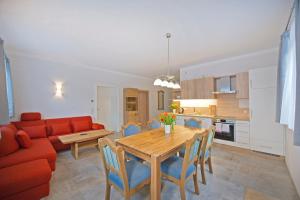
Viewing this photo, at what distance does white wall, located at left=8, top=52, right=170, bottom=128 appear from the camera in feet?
11.5

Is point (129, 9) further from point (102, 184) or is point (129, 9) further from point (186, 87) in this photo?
point (186, 87)

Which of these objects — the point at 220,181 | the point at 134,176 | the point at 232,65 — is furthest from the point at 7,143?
the point at 232,65

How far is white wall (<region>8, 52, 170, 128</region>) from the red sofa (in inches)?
15.3

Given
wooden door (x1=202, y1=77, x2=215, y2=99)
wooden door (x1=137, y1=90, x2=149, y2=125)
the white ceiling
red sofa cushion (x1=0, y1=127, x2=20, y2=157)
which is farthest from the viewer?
wooden door (x1=137, y1=90, x2=149, y2=125)

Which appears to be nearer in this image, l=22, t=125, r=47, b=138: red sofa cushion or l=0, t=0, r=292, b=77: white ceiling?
l=0, t=0, r=292, b=77: white ceiling

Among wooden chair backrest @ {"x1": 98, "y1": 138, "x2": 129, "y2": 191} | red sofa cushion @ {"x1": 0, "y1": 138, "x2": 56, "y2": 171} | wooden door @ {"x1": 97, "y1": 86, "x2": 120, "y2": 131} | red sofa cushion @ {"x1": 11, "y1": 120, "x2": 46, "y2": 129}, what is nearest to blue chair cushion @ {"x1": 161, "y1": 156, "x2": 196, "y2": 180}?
wooden chair backrest @ {"x1": 98, "y1": 138, "x2": 129, "y2": 191}

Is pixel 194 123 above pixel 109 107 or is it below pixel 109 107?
below

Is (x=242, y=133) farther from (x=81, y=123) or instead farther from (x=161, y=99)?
(x=161, y=99)

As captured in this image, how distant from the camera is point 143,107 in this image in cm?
677

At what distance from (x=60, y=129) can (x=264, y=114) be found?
208 inches

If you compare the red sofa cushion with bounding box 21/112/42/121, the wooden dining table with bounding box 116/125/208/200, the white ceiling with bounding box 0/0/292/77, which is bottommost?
the wooden dining table with bounding box 116/125/208/200

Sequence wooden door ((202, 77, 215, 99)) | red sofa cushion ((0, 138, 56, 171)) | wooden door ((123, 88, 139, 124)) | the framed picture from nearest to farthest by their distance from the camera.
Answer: red sofa cushion ((0, 138, 56, 171)) → wooden door ((202, 77, 215, 99)) → wooden door ((123, 88, 139, 124)) → the framed picture

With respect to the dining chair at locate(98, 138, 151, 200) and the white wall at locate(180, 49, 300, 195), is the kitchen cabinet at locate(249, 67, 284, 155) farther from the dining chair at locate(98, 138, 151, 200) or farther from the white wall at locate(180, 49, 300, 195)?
the dining chair at locate(98, 138, 151, 200)

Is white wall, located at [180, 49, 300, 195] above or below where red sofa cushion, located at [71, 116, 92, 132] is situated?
above
